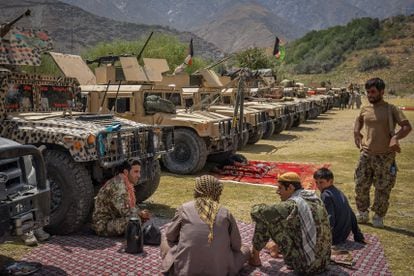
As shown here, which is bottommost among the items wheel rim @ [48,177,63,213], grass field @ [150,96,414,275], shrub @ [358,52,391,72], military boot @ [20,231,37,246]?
grass field @ [150,96,414,275]

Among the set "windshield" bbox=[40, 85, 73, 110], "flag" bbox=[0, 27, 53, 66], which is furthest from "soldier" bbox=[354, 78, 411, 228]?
"flag" bbox=[0, 27, 53, 66]

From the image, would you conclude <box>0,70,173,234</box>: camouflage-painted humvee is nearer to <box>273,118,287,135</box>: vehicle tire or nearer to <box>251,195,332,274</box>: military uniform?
<box>251,195,332,274</box>: military uniform

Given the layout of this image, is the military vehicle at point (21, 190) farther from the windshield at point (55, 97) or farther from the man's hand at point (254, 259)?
the windshield at point (55, 97)

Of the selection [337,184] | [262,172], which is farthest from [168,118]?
[337,184]

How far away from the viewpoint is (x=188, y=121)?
8.67 metres

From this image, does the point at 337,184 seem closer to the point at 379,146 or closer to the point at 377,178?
the point at 377,178

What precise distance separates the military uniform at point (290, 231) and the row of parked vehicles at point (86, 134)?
1.69 m

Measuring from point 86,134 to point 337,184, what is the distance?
14.8 feet

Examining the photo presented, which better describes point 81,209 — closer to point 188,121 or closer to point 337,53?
point 188,121

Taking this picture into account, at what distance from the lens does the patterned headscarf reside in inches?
148

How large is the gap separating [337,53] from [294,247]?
63919mm

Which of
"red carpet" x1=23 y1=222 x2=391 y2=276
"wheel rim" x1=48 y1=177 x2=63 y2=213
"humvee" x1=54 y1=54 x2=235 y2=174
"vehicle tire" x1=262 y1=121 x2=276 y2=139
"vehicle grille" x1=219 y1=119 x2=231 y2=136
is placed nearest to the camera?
"red carpet" x1=23 y1=222 x2=391 y2=276

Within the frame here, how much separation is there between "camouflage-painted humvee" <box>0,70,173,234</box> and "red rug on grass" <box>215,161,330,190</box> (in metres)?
2.22

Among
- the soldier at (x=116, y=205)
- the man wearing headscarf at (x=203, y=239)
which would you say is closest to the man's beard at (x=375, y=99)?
the man wearing headscarf at (x=203, y=239)
